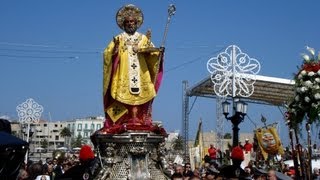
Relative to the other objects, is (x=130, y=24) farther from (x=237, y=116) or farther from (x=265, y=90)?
(x=265, y=90)

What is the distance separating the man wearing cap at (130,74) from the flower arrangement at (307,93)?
4.28 meters

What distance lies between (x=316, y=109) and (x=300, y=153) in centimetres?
86

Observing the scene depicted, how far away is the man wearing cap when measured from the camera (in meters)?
14.1

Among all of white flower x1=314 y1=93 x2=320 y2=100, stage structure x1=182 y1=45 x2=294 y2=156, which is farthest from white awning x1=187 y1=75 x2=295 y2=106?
white flower x1=314 y1=93 x2=320 y2=100

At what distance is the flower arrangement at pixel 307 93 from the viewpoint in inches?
399

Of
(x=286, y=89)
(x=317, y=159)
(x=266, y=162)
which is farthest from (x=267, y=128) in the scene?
(x=286, y=89)

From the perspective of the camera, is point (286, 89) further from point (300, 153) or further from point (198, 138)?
point (300, 153)

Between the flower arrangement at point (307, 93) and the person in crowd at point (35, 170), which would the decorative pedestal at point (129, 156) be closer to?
the person in crowd at point (35, 170)

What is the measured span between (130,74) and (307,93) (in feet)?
17.1

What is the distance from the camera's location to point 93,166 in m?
13.0

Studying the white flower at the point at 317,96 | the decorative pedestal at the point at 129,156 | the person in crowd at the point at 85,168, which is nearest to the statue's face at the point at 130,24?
the decorative pedestal at the point at 129,156

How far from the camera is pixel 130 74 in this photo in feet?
46.9

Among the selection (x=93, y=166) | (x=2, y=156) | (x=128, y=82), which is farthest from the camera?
(x=128, y=82)

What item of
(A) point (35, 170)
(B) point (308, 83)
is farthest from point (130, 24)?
(B) point (308, 83)
